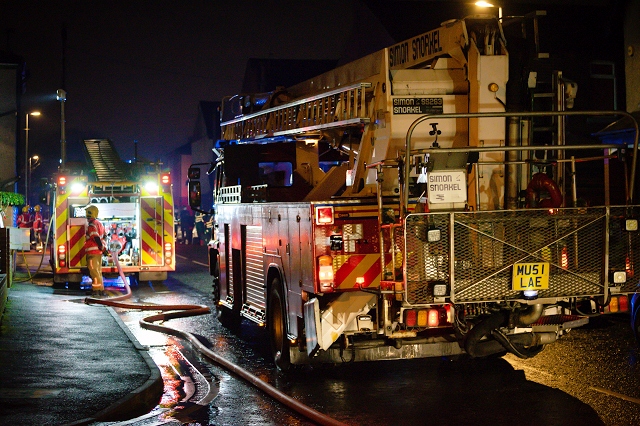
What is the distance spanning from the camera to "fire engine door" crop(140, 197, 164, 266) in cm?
2114

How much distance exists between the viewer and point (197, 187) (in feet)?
49.9

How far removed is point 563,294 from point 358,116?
3382 millimetres

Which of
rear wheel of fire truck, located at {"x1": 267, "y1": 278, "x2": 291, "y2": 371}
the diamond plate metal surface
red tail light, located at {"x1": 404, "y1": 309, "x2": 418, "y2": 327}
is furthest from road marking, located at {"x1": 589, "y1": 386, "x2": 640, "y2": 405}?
rear wheel of fire truck, located at {"x1": 267, "y1": 278, "x2": 291, "y2": 371}

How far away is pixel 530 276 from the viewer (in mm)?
8461

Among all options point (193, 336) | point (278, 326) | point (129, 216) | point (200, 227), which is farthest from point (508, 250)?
point (200, 227)

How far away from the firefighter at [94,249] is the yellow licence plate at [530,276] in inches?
492

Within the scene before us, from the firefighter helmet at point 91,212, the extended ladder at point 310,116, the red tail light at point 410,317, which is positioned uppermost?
the extended ladder at point 310,116

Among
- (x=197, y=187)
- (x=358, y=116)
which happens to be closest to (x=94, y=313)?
(x=197, y=187)

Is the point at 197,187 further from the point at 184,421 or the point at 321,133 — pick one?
the point at 184,421

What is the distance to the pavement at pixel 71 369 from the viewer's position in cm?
815

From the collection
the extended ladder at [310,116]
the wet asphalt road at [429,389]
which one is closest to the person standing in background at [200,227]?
the extended ladder at [310,116]

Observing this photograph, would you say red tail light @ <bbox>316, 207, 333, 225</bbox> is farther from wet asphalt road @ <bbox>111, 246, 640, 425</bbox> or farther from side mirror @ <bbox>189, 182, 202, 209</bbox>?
side mirror @ <bbox>189, 182, 202, 209</bbox>

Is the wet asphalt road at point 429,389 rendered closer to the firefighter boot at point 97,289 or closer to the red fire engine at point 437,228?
the red fire engine at point 437,228

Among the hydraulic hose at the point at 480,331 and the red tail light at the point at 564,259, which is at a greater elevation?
the red tail light at the point at 564,259
